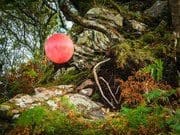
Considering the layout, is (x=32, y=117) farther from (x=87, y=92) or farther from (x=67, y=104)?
(x=87, y=92)

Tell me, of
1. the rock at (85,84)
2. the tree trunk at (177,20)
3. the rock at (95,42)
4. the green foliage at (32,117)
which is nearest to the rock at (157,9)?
the rock at (95,42)

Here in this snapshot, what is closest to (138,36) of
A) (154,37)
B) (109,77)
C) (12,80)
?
(154,37)

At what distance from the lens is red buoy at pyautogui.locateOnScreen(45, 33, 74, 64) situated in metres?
6.30

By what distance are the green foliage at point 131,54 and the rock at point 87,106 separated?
2.47ft

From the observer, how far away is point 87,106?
20.8 feet

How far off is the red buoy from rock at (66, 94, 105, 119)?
62 cm

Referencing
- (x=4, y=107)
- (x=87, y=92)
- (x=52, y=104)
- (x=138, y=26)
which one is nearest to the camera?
(x=4, y=107)

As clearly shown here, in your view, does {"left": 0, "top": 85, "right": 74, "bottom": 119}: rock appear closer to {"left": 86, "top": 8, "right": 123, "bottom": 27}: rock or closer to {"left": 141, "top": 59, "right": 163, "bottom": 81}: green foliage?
{"left": 141, "top": 59, "right": 163, "bottom": 81}: green foliage

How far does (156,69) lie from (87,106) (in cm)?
117

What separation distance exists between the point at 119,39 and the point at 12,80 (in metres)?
2.48

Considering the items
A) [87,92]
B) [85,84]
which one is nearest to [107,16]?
[85,84]

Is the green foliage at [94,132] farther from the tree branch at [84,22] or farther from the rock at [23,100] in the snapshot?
the tree branch at [84,22]

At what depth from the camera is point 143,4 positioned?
862cm

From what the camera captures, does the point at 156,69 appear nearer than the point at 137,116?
No
